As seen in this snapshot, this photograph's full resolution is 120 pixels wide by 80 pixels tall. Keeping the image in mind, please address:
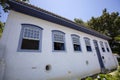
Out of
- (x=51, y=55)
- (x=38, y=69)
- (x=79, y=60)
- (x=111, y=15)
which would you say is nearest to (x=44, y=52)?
(x=51, y=55)

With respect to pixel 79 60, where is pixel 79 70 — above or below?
below

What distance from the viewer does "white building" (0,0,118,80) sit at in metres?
4.79

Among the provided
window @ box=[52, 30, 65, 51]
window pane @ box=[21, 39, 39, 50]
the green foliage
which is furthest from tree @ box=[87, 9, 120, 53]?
window pane @ box=[21, 39, 39, 50]

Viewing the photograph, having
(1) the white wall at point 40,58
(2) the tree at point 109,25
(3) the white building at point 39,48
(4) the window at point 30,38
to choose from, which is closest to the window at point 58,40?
(3) the white building at point 39,48

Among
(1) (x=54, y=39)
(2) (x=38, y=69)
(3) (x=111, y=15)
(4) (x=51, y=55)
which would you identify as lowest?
(2) (x=38, y=69)

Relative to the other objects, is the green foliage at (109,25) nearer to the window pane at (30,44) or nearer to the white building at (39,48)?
the white building at (39,48)

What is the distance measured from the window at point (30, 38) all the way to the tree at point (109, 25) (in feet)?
65.9

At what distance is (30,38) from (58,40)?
7.57 feet

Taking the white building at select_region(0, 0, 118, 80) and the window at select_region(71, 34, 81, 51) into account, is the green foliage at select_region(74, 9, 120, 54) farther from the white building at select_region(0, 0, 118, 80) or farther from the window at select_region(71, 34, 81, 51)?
the white building at select_region(0, 0, 118, 80)

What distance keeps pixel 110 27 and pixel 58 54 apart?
2038 centimetres

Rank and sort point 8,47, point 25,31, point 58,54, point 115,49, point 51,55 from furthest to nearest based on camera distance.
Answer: point 115,49 < point 58,54 < point 51,55 < point 25,31 < point 8,47

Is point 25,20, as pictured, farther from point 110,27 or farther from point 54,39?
point 110,27

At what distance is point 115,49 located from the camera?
20547 mm

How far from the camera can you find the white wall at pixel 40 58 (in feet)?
15.6
